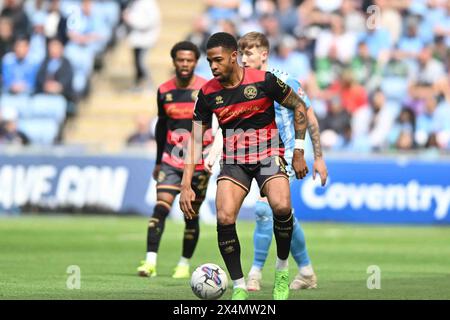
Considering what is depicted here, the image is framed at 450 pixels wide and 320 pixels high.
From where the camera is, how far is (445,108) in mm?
24547

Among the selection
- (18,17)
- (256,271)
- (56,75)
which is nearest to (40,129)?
(56,75)

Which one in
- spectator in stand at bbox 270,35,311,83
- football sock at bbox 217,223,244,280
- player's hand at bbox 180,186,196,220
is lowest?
football sock at bbox 217,223,244,280

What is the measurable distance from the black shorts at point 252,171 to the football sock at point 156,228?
2.95 metres

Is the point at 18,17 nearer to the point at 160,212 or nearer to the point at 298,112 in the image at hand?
the point at 160,212

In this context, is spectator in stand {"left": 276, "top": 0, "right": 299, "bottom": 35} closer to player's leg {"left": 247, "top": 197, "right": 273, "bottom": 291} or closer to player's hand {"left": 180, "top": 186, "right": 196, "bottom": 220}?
player's leg {"left": 247, "top": 197, "right": 273, "bottom": 291}

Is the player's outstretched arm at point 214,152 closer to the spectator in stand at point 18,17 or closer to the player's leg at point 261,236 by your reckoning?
the player's leg at point 261,236

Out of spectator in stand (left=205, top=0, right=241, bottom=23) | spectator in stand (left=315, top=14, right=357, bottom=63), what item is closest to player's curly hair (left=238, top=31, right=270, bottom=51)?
spectator in stand (left=315, top=14, right=357, bottom=63)

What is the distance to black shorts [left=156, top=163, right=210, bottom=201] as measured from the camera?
14094 mm

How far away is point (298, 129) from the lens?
11.4 meters

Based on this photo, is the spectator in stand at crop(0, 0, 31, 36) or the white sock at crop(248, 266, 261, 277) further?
the spectator in stand at crop(0, 0, 31, 36)

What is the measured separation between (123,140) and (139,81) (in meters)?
1.75

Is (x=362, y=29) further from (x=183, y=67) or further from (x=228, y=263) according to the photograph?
(x=228, y=263)

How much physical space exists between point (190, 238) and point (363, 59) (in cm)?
1293
